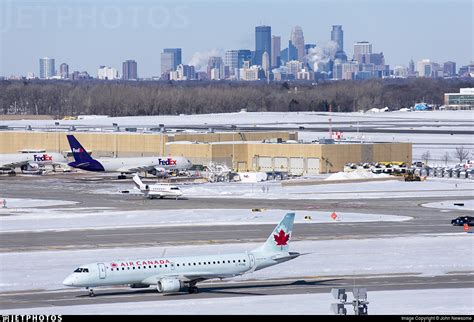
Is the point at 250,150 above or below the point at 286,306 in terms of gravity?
above

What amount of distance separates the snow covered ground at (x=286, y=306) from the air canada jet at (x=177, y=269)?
2.31 m

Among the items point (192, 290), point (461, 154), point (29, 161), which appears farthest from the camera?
point (461, 154)

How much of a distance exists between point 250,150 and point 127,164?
56.6 ft

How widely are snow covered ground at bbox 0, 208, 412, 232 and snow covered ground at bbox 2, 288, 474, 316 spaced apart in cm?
3794

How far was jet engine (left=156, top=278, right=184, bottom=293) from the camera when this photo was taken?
63219 mm

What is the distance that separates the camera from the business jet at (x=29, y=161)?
168 meters

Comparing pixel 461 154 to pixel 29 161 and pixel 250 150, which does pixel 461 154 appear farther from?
pixel 29 161

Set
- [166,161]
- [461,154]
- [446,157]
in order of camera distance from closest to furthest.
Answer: [166,161] → [446,157] → [461,154]

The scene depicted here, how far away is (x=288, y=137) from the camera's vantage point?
179125mm

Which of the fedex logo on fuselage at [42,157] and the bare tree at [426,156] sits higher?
the fedex logo on fuselage at [42,157]

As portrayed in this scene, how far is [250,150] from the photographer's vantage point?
162m

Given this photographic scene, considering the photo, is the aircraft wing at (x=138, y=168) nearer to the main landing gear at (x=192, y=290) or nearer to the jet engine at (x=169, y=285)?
the main landing gear at (x=192, y=290)

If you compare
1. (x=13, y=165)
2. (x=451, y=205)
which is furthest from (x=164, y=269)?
(x=13, y=165)

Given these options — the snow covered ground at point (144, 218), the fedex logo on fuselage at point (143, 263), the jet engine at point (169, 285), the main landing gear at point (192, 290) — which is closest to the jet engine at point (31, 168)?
the snow covered ground at point (144, 218)
